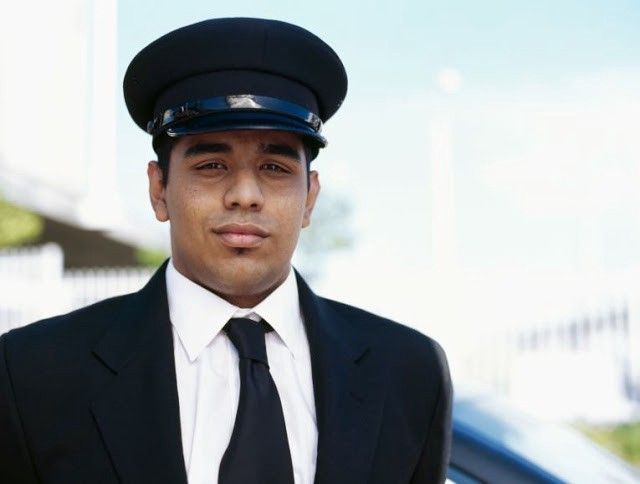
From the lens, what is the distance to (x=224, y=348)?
207 cm

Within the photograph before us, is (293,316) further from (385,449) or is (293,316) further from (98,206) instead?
(98,206)

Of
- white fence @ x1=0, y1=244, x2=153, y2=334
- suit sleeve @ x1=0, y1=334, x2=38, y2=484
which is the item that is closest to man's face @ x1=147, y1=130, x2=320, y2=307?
suit sleeve @ x1=0, y1=334, x2=38, y2=484

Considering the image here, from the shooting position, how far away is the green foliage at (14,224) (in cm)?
1502

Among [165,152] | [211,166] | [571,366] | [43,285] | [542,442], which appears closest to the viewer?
[211,166]

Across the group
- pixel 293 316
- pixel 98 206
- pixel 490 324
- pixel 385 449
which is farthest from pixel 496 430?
pixel 98 206

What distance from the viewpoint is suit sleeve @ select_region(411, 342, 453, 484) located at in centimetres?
219

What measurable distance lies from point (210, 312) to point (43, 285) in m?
9.62

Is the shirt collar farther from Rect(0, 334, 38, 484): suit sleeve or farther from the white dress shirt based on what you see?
Rect(0, 334, 38, 484): suit sleeve

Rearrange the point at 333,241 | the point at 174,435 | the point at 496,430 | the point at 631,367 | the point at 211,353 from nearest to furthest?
the point at 174,435, the point at 211,353, the point at 496,430, the point at 631,367, the point at 333,241

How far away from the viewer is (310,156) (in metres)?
2.20

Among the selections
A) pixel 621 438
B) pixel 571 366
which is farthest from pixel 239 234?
pixel 571 366

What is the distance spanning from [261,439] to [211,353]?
0.23 m

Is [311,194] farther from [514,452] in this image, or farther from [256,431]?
[514,452]

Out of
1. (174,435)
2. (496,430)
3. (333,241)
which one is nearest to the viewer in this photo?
(174,435)
